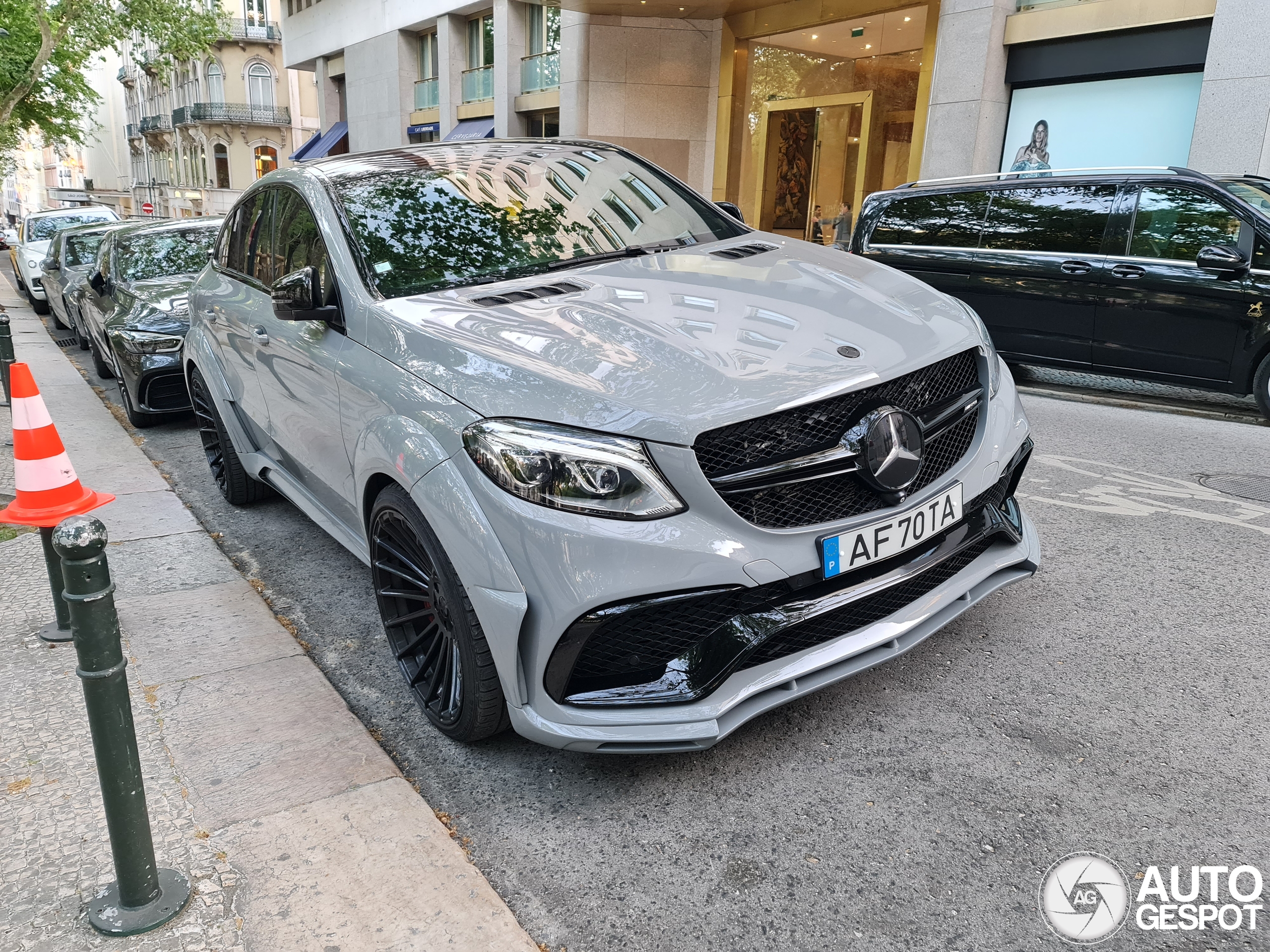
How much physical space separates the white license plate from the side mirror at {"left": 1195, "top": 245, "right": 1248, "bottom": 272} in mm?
5688

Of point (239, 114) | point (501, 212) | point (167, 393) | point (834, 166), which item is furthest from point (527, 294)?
point (239, 114)

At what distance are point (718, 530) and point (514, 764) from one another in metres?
1.06

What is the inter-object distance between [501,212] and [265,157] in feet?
198

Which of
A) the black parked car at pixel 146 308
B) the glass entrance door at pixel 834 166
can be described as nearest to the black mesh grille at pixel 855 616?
the black parked car at pixel 146 308

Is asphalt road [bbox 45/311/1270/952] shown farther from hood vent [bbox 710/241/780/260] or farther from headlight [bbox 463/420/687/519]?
hood vent [bbox 710/241/780/260]

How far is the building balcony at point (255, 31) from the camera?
56.8 metres

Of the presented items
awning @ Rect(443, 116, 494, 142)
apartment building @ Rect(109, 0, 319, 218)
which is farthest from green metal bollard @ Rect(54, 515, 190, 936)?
apartment building @ Rect(109, 0, 319, 218)

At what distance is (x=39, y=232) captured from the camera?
19484 mm

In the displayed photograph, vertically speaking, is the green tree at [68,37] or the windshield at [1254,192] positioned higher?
the green tree at [68,37]

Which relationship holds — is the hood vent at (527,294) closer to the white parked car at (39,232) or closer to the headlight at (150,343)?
the headlight at (150,343)

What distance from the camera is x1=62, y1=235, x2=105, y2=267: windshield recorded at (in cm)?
1333

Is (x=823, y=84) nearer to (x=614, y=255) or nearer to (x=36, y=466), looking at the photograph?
(x=614, y=255)

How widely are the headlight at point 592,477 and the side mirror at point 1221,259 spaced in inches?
259

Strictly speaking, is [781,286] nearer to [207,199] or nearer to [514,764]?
[514,764]
